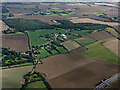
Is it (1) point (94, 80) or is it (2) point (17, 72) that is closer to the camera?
(1) point (94, 80)

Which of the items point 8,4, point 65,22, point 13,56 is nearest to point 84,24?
point 65,22

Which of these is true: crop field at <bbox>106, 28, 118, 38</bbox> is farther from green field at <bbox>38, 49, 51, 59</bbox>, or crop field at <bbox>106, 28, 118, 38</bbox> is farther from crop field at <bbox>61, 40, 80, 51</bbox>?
green field at <bbox>38, 49, 51, 59</bbox>

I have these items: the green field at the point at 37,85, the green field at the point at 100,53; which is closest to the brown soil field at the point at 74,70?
the green field at the point at 37,85

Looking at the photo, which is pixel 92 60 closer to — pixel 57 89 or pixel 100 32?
pixel 57 89

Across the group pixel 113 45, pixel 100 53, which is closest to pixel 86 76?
pixel 100 53

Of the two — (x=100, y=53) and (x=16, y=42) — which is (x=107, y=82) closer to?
(x=100, y=53)

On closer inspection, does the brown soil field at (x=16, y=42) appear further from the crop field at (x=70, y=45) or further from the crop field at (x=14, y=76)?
the crop field at (x=70, y=45)

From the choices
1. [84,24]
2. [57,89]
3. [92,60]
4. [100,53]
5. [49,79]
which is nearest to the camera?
[57,89]
